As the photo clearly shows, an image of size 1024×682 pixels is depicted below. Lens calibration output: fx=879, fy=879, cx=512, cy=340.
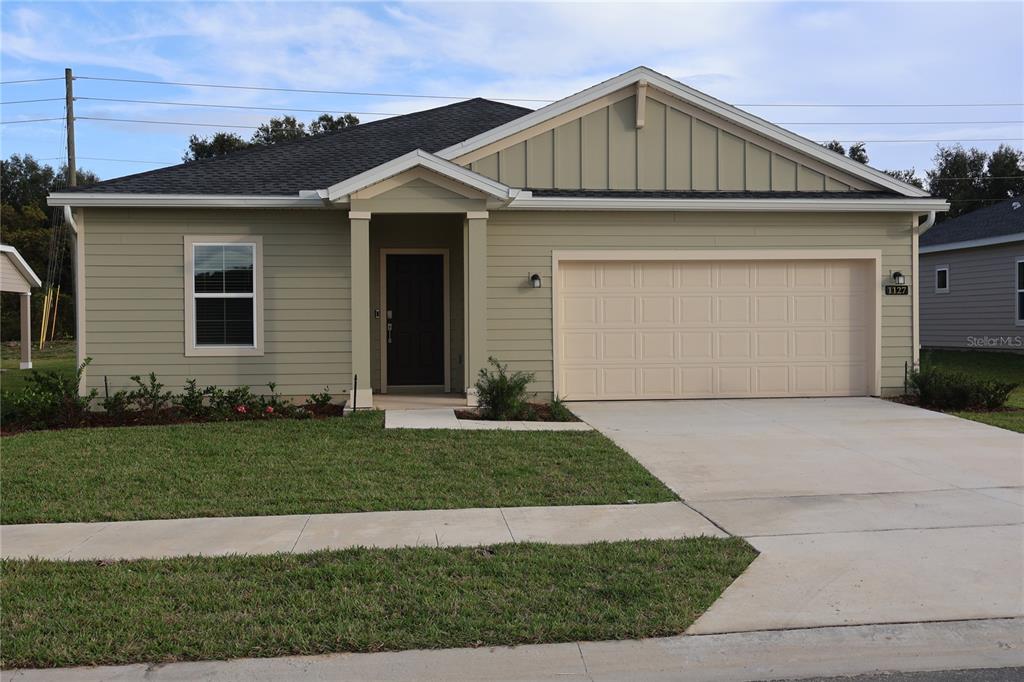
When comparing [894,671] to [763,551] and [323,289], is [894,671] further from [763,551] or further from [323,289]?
[323,289]

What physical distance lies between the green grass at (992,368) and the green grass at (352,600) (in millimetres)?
7368

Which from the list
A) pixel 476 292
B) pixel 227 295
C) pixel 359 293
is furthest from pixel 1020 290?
pixel 227 295

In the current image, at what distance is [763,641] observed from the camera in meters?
4.61

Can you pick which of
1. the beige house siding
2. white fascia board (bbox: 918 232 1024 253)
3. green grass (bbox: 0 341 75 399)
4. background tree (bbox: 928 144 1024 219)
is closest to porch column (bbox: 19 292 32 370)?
green grass (bbox: 0 341 75 399)

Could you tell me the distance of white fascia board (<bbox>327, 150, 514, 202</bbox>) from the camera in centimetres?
1189

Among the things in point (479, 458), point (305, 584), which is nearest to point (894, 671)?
point (305, 584)

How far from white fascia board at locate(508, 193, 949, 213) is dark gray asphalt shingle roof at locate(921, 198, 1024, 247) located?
34.9 ft

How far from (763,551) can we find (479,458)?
366 centimetres

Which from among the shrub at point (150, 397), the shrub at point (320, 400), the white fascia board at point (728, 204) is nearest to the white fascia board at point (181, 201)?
the shrub at point (150, 397)

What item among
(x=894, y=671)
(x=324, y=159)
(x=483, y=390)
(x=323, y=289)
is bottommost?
(x=894, y=671)

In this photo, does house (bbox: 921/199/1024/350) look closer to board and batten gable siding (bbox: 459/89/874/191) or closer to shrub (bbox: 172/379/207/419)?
board and batten gable siding (bbox: 459/89/874/191)

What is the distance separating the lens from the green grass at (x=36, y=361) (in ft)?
63.5

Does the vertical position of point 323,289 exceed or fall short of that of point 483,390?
it exceeds it

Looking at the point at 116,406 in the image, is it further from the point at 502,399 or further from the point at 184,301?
the point at 502,399
